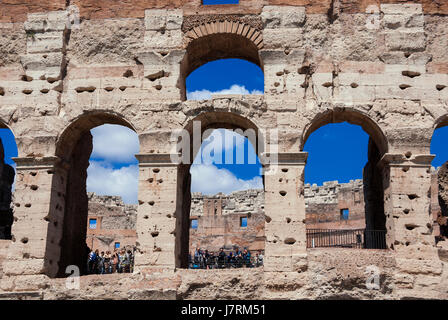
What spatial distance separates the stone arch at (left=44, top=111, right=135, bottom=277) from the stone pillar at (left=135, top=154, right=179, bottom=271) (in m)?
1.10

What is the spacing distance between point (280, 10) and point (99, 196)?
64.1 ft

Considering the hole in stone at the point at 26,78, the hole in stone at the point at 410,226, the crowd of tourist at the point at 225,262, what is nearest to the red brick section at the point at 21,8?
the hole in stone at the point at 26,78

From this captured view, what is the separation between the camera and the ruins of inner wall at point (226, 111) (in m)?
9.27

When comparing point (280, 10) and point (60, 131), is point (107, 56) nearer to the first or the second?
point (60, 131)

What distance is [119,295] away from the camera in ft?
30.4

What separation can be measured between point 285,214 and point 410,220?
2.23 metres

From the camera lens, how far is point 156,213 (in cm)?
962

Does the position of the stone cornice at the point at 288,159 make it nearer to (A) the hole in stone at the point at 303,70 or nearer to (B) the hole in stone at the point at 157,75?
(A) the hole in stone at the point at 303,70

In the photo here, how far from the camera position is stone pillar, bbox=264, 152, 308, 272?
9227mm

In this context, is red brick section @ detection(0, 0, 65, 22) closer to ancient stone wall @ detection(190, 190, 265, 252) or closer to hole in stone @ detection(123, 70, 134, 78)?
hole in stone @ detection(123, 70, 134, 78)

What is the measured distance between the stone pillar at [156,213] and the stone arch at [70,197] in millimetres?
1101

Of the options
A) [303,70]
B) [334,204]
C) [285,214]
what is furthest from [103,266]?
[334,204]
